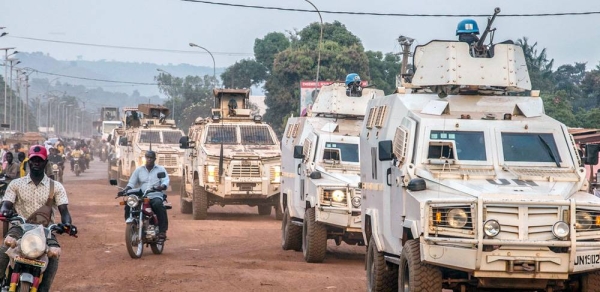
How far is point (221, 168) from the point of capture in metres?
25.5

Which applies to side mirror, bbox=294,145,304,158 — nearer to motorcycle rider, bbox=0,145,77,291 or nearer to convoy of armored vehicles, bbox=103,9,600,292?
convoy of armored vehicles, bbox=103,9,600,292

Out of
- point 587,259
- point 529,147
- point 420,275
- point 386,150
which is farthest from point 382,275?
point 587,259

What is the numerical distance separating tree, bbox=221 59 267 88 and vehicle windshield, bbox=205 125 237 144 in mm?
50610

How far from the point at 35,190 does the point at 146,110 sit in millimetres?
31917

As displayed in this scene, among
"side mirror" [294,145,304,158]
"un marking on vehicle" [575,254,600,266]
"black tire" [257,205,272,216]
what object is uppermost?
"side mirror" [294,145,304,158]

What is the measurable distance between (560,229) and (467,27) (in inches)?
158

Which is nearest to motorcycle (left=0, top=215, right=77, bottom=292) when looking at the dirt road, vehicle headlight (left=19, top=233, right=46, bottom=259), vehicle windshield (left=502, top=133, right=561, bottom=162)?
vehicle headlight (left=19, top=233, right=46, bottom=259)

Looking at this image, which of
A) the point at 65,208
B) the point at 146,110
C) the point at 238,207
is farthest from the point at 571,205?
the point at 146,110

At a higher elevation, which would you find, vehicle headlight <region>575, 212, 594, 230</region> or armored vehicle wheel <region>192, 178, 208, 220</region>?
vehicle headlight <region>575, 212, 594, 230</region>

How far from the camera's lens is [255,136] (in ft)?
88.6

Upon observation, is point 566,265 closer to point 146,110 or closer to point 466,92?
point 466,92

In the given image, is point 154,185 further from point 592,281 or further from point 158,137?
point 158,137

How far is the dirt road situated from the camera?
13.9 m

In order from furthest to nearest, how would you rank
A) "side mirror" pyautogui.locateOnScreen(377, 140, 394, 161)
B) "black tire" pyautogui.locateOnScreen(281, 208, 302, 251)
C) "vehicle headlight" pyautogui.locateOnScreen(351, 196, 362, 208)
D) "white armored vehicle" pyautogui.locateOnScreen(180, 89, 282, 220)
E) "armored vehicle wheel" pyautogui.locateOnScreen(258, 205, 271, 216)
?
"armored vehicle wheel" pyautogui.locateOnScreen(258, 205, 271, 216), "white armored vehicle" pyautogui.locateOnScreen(180, 89, 282, 220), "black tire" pyautogui.locateOnScreen(281, 208, 302, 251), "vehicle headlight" pyautogui.locateOnScreen(351, 196, 362, 208), "side mirror" pyautogui.locateOnScreen(377, 140, 394, 161)
